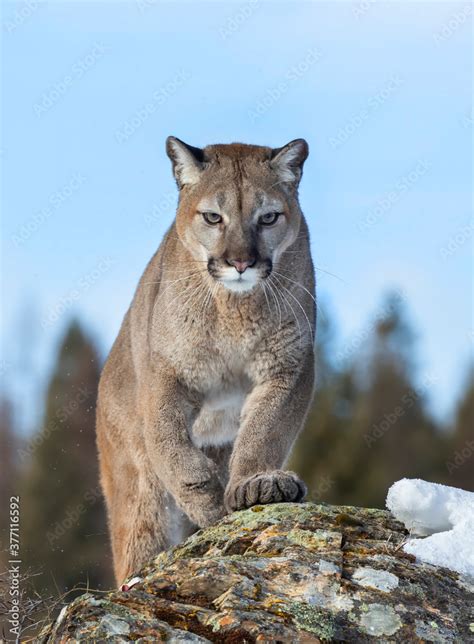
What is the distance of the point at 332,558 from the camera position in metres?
4.60

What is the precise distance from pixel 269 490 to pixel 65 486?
22985mm

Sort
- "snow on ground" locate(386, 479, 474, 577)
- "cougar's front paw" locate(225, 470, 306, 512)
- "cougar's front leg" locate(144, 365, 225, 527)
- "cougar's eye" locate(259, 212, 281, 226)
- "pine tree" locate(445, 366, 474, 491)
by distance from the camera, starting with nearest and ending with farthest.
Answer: "snow on ground" locate(386, 479, 474, 577), "cougar's front paw" locate(225, 470, 306, 512), "cougar's front leg" locate(144, 365, 225, 527), "cougar's eye" locate(259, 212, 281, 226), "pine tree" locate(445, 366, 474, 491)

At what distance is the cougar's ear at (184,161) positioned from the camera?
8156mm

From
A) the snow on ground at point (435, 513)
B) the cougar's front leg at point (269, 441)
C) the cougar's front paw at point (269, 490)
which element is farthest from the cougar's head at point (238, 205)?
the snow on ground at point (435, 513)

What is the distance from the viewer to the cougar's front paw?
6.08m

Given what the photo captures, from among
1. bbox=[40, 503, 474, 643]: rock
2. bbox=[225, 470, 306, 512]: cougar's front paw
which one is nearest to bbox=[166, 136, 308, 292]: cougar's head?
bbox=[225, 470, 306, 512]: cougar's front paw

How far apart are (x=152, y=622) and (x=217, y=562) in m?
0.55

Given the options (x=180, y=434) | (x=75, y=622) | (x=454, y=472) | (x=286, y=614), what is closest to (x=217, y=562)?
(x=286, y=614)

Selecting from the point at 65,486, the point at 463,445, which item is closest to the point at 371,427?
the point at 463,445

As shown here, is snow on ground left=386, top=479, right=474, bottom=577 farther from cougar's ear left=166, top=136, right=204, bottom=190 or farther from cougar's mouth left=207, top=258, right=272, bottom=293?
cougar's ear left=166, top=136, right=204, bottom=190

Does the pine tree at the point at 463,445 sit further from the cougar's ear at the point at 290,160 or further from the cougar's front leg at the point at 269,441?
the cougar's front leg at the point at 269,441

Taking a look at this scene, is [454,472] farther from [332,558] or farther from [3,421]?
[332,558]

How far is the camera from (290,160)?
323 inches

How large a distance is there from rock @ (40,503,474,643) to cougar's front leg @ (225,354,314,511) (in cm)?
105
